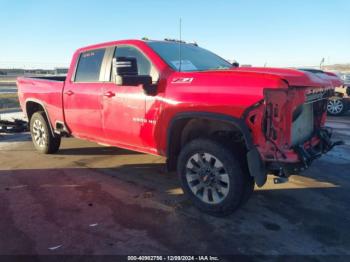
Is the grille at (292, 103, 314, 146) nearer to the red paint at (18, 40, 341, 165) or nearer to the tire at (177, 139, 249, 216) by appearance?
the red paint at (18, 40, 341, 165)

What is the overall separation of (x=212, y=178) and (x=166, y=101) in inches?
41.8

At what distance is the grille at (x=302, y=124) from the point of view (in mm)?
3703

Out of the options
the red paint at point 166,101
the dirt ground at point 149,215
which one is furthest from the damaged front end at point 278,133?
the dirt ground at point 149,215

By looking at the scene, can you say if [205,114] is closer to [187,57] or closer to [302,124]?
[302,124]

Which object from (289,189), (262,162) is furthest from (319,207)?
(262,162)

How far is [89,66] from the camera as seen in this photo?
5434 millimetres

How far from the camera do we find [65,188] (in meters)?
4.80

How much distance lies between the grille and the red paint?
10.0 inches

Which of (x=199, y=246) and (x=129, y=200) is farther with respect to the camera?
(x=129, y=200)

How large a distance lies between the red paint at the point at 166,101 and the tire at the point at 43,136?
1.11 feet

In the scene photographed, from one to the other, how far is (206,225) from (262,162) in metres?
0.91

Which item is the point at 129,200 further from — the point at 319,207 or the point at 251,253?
the point at 319,207

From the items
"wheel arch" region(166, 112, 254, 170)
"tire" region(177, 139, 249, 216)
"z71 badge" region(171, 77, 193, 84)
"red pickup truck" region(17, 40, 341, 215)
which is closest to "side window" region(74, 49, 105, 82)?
"red pickup truck" region(17, 40, 341, 215)

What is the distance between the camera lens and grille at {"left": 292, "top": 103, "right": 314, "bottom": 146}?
3703 mm
